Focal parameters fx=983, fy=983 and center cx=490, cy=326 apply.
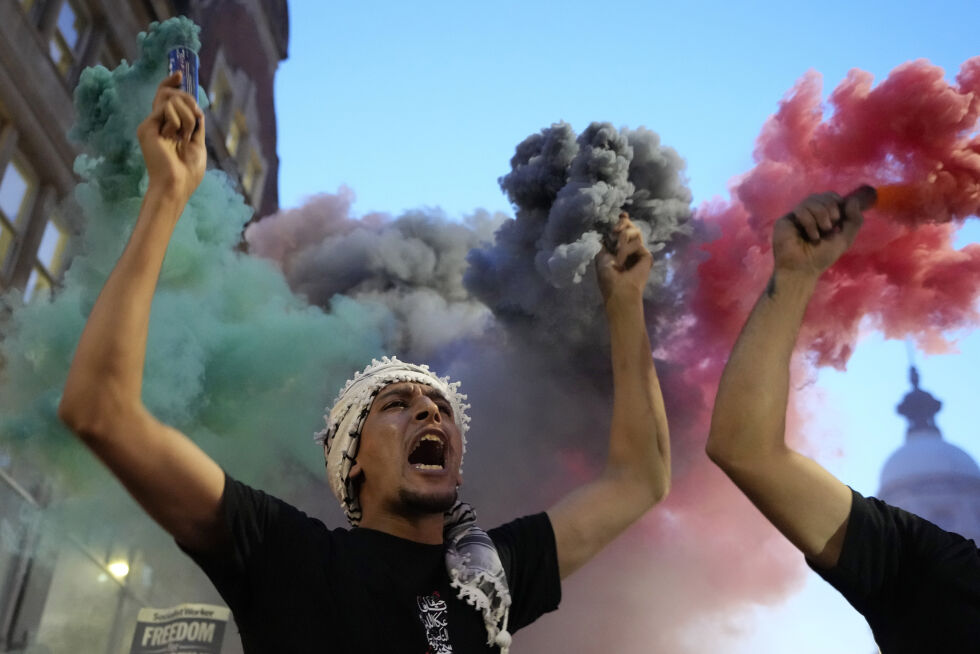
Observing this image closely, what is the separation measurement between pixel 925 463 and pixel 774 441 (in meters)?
70.0

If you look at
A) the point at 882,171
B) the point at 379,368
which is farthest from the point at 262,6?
the point at 379,368

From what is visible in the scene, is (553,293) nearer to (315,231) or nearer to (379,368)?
(315,231)

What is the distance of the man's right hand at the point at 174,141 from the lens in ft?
7.41

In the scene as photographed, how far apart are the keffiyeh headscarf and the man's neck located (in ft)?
0.12

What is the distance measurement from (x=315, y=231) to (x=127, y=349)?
52.6 ft

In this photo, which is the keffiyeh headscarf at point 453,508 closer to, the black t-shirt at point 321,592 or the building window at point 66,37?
the black t-shirt at point 321,592

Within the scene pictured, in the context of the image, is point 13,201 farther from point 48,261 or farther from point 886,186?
point 886,186

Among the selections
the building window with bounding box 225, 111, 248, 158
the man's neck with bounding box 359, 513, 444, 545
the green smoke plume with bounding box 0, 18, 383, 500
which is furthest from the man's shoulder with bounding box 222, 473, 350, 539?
the building window with bounding box 225, 111, 248, 158

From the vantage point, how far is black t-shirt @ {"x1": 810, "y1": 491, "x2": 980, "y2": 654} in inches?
91.8

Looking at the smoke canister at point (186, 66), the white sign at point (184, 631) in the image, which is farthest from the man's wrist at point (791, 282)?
the white sign at point (184, 631)

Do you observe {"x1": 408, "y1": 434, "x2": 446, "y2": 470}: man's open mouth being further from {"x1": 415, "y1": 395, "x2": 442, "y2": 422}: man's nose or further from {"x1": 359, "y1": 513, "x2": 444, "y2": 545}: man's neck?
{"x1": 359, "y1": 513, "x2": 444, "y2": 545}: man's neck

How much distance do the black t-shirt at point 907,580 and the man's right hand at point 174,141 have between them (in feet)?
5.89

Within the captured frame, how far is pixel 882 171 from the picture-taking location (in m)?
8.45

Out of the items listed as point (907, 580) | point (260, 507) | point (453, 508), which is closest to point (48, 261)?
point (453, 508)
